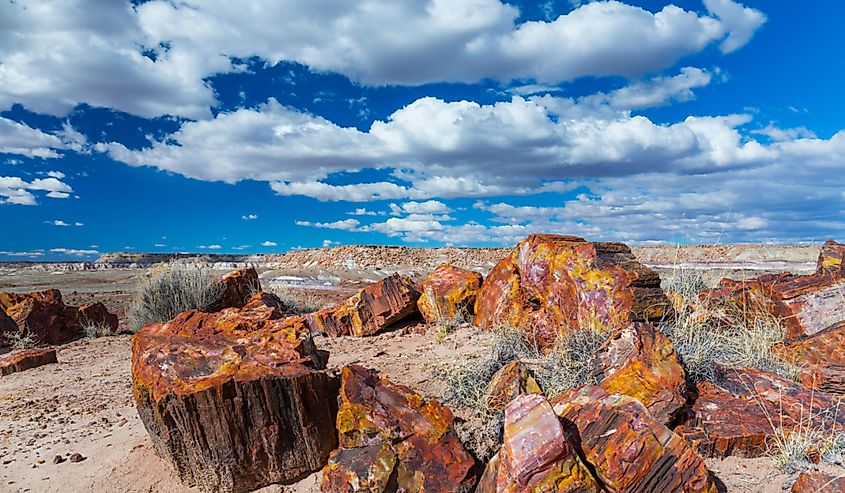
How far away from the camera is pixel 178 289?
12.7 m

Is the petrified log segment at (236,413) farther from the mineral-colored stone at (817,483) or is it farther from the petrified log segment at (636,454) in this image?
the mineral-colored stone at (817,483)

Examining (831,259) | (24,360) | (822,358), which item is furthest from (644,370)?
(24,360)

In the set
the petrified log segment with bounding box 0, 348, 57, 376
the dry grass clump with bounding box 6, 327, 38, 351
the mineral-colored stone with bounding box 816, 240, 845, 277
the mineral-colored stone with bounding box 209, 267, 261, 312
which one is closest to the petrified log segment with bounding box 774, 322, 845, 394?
the mineral-colored stone with bounding box 816, 240, 845, 277

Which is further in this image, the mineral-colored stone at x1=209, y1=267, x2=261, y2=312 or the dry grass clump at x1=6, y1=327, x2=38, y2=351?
the mineral-colored stone at x1=209, y1=267, x2=261, y2=312

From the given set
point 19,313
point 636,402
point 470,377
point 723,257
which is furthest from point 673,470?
point 723,257

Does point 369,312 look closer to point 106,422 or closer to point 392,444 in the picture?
point 106,422

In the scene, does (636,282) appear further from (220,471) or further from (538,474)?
(220,471)

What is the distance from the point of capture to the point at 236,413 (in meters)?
4.42

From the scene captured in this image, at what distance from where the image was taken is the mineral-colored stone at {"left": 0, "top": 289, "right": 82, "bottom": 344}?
1142 centimetres

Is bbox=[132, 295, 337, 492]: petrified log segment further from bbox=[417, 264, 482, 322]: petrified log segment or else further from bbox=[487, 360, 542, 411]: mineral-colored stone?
bbox=[417, 264, 482, 322]: petrified log segment

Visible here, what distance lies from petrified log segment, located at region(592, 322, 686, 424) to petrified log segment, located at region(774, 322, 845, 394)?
1.73 meters

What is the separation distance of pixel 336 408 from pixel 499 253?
40.4 m

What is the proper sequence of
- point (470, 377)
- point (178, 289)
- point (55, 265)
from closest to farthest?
point (470, 377) → point (178, 289) → point (55, 265)

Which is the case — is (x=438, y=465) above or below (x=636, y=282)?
below
